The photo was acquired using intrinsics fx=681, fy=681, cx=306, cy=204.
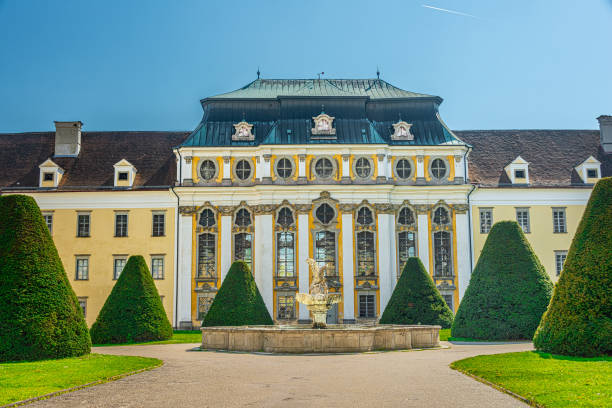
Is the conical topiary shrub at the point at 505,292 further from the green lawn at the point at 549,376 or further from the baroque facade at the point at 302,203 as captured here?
the baroque facade at the point at 302,203

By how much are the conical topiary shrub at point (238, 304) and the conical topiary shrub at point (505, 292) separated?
33.0 ft

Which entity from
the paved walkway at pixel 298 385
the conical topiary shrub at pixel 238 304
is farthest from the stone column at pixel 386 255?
the paved walkway at pixel 298 385

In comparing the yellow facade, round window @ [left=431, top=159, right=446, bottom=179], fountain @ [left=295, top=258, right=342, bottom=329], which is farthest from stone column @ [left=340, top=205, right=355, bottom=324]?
fountain @ [left=295, top=258, right=342, bottom=329]

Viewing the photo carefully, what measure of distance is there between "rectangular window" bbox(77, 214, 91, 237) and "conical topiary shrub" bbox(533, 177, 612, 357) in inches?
1337

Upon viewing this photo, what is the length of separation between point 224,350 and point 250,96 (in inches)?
1043

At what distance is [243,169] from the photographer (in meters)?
46.9

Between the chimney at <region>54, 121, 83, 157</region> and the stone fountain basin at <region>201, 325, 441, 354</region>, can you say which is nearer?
the stone fountain basin at <region>201, 325, 441, 354</region>

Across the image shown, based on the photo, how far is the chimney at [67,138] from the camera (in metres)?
50.2

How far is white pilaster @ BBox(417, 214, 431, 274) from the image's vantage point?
151 feet

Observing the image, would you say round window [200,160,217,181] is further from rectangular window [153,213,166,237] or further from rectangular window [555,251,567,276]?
rectangular window [555,251,567,276]

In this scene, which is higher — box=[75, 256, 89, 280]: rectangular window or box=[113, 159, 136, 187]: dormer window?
box=[113, 159, 136, 187]: dormer window

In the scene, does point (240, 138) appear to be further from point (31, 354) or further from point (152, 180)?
point (31, 354)

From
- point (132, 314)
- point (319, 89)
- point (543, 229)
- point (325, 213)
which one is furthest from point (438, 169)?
point (132, 314)

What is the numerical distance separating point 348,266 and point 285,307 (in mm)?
4971
